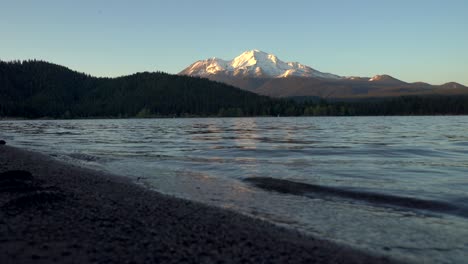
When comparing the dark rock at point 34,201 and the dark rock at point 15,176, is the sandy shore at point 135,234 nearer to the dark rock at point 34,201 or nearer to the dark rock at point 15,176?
the dark rock at point 34,201

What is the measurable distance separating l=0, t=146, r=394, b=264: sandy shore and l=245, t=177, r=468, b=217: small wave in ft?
15.5

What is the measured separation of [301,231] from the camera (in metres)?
9.15

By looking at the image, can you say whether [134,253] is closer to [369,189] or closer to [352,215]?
[352,215]

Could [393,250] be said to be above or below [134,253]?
below

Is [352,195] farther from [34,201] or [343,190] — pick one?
[34,201]

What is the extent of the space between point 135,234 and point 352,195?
8.70 meters

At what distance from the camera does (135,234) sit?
7809 millimetres

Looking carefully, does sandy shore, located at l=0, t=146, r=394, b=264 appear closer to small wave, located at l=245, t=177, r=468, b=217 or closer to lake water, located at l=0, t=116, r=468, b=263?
lake water, located at l=0, t=116, r=468, b=263

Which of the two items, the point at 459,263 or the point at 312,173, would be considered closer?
the point at 459,263

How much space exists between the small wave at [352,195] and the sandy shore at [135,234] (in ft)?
15.5

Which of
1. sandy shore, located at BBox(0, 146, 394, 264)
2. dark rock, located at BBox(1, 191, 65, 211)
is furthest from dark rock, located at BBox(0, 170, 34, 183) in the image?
dark rock, located at BBox(1, 191, 65, 211)

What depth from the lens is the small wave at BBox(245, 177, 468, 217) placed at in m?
12.1

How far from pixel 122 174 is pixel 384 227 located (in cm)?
1226

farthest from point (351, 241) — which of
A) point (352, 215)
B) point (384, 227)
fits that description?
point (352, 215)
